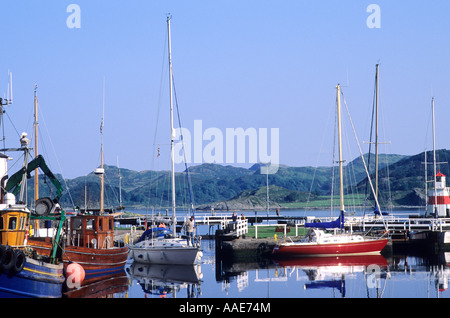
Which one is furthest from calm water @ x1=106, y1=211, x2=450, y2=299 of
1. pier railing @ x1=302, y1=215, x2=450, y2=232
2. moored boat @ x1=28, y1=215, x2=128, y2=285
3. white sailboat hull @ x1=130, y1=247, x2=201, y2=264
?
pier railing @ x1=302, y1=215, x2=450, y2=232

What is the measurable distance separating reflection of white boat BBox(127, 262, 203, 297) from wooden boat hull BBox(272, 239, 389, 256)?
649 centimetres

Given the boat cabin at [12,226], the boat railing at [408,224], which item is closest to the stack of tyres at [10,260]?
the boat cabin at [12,226]

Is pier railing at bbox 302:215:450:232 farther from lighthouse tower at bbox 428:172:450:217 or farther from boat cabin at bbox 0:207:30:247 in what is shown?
boat cabin at bbox 0:207:30:247

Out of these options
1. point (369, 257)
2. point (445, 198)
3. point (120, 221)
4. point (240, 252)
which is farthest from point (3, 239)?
point (120, 221)

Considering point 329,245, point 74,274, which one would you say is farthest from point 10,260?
point 329,245

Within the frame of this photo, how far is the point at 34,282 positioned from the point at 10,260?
80.7 inches

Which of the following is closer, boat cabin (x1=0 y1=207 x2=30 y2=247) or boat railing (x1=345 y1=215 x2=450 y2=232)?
boat cabin (x1=0 y1=207 x2=30 y2=247)

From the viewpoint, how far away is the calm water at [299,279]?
32.3 m

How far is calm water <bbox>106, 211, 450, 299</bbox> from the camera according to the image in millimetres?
32281

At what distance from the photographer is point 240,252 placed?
157 feet

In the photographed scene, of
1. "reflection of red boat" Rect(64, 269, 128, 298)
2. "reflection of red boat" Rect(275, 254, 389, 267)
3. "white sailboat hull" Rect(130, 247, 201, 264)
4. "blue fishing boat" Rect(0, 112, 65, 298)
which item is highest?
"blue fishing boat" Rect(0, 112, 65, 298)
